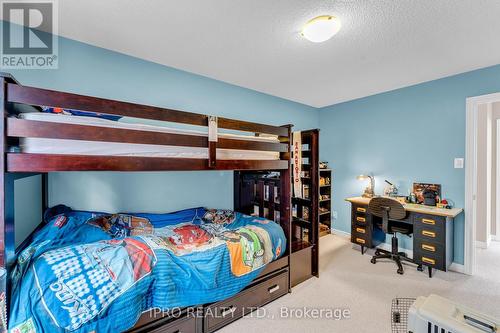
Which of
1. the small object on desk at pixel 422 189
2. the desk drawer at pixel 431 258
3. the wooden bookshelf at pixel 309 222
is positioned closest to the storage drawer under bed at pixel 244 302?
the wooden bookshelf at pixel 309 222

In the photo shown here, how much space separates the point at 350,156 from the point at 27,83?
438 centimetres

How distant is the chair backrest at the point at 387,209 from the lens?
275 cm

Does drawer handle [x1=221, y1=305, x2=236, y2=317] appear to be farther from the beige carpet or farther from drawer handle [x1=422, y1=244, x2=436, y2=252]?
drawer handle [x1=422, y1=244, x2=436, y2=252]

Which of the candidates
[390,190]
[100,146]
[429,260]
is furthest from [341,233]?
[100,146]

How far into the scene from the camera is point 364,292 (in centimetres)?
229

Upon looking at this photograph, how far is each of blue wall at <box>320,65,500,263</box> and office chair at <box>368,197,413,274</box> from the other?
526 millimetres

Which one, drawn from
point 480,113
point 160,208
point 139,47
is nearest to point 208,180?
point 160,208

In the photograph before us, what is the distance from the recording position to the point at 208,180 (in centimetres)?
296

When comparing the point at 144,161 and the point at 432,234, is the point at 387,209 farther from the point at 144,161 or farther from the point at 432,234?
the point at 144,161

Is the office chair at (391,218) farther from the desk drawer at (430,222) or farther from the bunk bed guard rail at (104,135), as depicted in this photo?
the bunk bed guard rail at (104,135)

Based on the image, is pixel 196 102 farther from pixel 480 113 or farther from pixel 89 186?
pixel 480 113

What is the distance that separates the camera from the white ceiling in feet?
5.34

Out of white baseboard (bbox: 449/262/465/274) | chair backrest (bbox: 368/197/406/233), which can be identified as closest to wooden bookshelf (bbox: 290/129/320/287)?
chair backrest (bbox: 368/197/406/233)

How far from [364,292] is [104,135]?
2767mm
